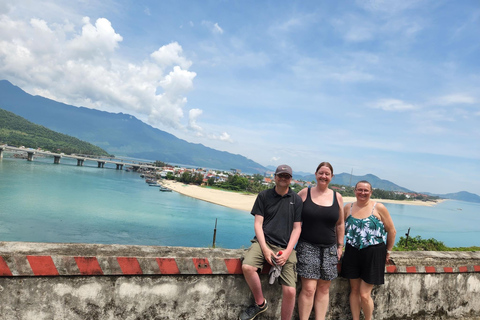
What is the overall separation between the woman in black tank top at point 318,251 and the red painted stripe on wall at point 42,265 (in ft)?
6.65

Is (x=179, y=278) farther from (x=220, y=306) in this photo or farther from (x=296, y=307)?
(x=296, y=307)

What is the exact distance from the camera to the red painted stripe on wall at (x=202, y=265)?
8.43ft

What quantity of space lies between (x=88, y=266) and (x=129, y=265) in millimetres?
294

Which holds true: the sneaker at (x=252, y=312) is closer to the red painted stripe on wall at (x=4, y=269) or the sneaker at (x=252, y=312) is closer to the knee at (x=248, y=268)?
the knee at (x=248, y=268)

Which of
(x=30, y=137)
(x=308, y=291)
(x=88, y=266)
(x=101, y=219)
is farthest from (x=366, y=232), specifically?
(x=30, y=137)

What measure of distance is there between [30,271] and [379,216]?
3007mm

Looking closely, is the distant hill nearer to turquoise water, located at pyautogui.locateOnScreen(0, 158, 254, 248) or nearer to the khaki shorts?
turquoise water, located at pyautogui.locateOnScreen(0, 158, 254, 248)

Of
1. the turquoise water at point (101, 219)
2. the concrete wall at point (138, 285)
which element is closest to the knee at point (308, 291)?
the concrete wall at point (138, 285)

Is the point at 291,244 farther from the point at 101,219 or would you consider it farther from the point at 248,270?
the point at 101,219

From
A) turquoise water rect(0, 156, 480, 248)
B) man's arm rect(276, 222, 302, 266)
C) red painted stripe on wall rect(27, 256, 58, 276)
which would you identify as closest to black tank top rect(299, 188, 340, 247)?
man's arm rect(276, 222, 302, 266)

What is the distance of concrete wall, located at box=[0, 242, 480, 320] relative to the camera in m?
2.16

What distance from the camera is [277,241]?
2.68 meters

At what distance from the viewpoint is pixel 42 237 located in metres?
25.4

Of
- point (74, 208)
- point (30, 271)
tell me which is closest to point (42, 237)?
point (74, 208)
